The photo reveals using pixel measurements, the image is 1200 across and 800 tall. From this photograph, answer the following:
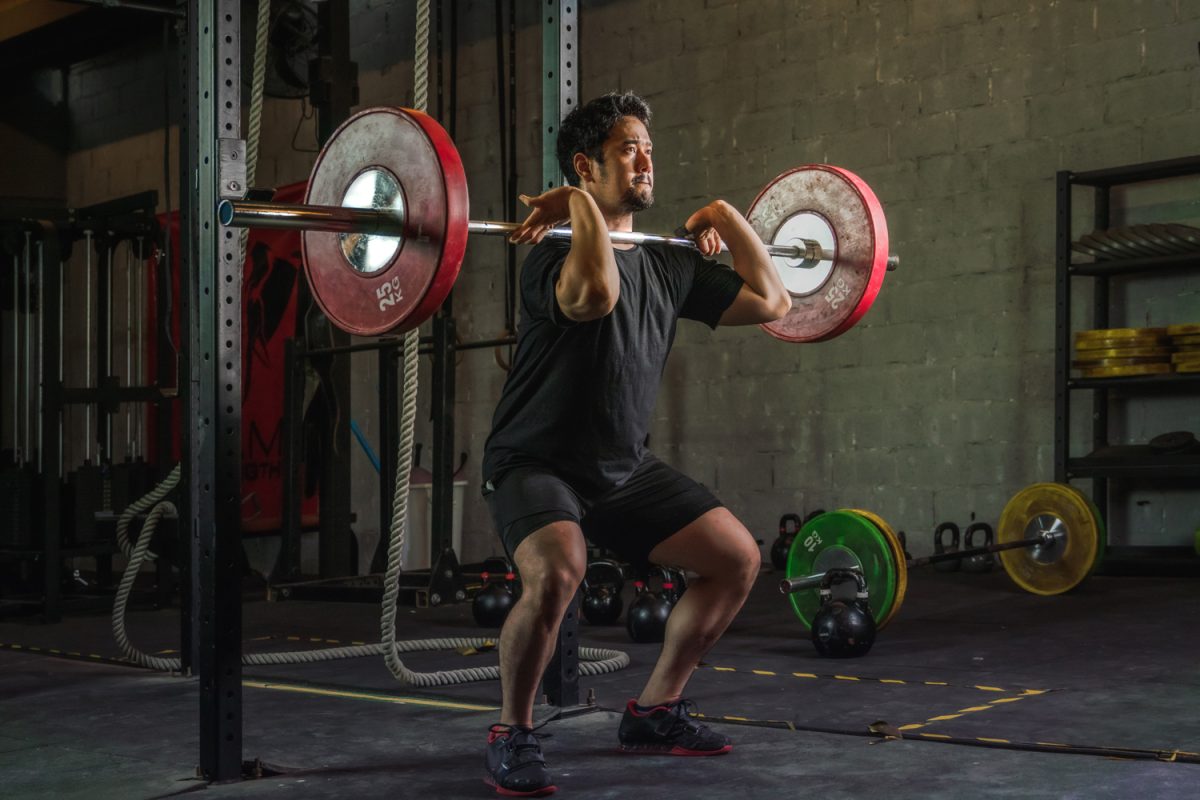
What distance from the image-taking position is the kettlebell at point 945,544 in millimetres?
6051

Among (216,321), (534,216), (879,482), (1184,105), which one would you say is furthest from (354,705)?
(1184,105)

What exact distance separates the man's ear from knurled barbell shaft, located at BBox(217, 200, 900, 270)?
0.46 feet

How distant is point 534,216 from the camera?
8.23 feet

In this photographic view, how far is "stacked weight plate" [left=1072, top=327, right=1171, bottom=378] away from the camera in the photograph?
5.50 meters

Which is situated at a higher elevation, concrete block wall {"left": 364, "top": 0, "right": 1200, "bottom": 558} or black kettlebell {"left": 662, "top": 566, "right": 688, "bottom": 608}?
concrete block wall {"left": 364, "top": 0, "right": 1200, "bottom": 558}

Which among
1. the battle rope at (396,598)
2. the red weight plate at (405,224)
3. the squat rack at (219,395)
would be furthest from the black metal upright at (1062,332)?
the squat rack at (219,395)

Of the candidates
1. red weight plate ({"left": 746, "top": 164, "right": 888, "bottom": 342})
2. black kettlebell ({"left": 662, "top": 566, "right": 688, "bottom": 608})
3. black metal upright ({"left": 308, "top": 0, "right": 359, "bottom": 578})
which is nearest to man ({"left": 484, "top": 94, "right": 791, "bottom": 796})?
red weight plate ({"left": 746, "top": 164, "right": 888, "bottom": 342})

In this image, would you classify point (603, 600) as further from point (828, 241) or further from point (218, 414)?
point (218, 414)

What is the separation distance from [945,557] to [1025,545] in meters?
0.53

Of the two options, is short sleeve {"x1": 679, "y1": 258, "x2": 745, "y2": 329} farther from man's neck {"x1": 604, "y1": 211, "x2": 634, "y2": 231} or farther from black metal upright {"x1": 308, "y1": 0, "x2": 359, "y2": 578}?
black metal upright {"x1": 308, "y1": 0, "x2": 359, "y2": 578}

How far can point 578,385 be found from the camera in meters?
2.52

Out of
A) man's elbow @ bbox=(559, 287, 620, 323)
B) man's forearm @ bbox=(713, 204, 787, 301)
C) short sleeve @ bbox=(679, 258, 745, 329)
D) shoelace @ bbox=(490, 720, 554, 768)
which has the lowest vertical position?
shoelace @ bbox=(490, 720, 554, 768)

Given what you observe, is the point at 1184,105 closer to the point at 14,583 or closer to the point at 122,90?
the point at 14,583

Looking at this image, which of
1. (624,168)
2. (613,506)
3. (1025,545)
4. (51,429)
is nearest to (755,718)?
(613,506)
